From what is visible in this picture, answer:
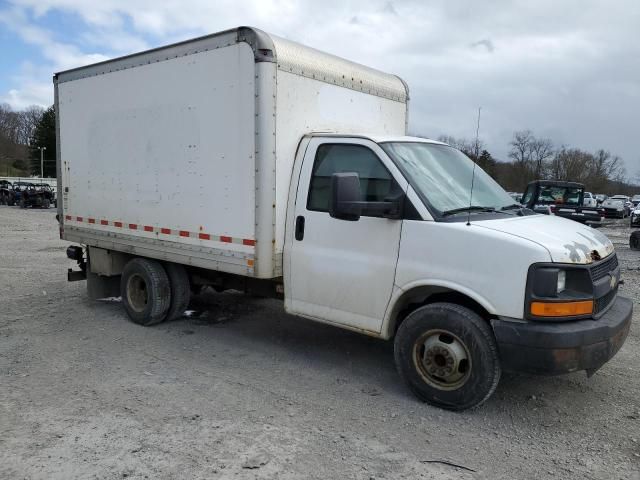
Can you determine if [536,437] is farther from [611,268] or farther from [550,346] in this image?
[611,268]

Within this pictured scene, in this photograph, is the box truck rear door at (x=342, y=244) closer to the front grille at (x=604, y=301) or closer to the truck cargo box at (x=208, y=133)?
the truck cargo box at (x=208, y=133)

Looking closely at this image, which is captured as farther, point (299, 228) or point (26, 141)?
point (26, 141)

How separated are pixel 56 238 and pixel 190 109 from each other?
501 inches

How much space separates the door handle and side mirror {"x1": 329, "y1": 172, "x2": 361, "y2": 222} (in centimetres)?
69

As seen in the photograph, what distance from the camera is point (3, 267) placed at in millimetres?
10586

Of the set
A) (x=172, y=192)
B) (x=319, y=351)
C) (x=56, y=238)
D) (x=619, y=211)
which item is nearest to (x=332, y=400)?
(x=319, y=351)

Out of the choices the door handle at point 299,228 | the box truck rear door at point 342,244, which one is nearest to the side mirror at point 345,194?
the box truck rear door at point 342,244

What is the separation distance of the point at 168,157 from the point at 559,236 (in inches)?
157

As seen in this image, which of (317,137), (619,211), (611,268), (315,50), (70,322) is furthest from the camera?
(619,211)

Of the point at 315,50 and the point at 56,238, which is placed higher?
the point at 315,50

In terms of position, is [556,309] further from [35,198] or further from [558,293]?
[35,198]

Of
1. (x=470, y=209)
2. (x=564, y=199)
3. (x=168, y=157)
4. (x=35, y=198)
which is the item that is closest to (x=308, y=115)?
(x=168, y=157)

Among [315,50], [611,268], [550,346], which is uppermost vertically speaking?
[315,50]

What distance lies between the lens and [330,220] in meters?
4.73
